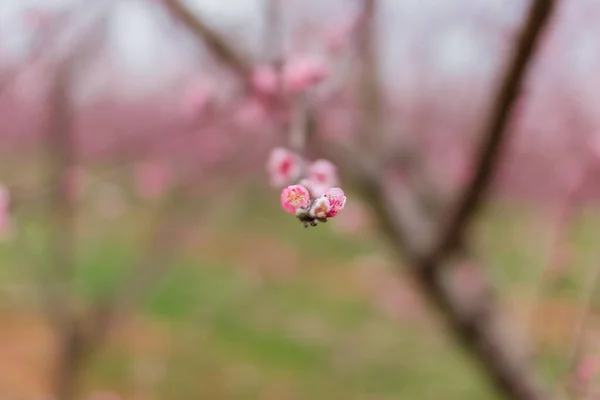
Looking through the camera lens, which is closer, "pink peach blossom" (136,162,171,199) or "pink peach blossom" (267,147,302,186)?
"pink peach blossom" (267,147,302,186)

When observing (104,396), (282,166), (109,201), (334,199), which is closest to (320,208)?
(334,199)

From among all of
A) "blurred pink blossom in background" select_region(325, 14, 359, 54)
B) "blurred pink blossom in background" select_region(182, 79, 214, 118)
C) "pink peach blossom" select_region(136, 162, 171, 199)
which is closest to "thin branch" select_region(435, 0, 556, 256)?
"blurred pink blossom in background" select_region(182, 79, 214, 118)

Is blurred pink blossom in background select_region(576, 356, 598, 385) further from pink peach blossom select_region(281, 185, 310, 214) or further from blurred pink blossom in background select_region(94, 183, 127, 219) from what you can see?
blurred pink blossom in background select_region(94, 183, 127, 219)

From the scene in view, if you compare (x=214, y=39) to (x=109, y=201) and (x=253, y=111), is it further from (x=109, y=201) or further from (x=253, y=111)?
(x=109, y=201)

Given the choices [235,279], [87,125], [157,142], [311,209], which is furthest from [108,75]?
[311,209]

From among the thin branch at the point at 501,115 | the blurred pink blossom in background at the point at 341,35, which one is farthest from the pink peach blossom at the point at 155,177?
the thin branch at the point at 501,115

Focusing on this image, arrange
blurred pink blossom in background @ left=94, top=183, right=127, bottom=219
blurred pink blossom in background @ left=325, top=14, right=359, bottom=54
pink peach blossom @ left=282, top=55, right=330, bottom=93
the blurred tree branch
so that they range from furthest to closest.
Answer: blurred pink blossom in background @ left=94, top=183, right=127, bottom=219, blurred pink blossom in background @ left=325, top=14, right=359, bottom=54, the blurred tree branch, pink peach blossom @ left=282, top=55, right=330, bottom=93

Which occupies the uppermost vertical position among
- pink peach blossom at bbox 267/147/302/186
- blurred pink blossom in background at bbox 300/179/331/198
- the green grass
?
the green grass
